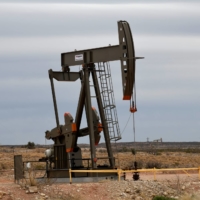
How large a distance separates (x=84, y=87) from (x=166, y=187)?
4570 mm

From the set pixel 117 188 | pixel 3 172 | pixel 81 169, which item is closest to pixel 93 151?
pixel 81 169

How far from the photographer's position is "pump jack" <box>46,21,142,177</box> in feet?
71.9

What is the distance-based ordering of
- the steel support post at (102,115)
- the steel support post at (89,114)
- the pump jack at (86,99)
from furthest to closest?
the steel support post at (102,115)
the steel support post at (89,114)
the pump jack at (86,99)

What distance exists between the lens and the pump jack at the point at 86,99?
862 inches

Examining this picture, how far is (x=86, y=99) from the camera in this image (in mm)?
23219

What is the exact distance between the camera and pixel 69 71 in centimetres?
2477

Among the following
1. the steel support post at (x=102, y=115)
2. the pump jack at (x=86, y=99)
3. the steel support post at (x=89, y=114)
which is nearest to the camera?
the pump jack at (x=86, y=99)

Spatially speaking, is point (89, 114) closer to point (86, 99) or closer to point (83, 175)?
point (86, 99)

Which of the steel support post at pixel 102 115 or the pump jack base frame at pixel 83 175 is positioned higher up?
the steel support post at pixel 102 115

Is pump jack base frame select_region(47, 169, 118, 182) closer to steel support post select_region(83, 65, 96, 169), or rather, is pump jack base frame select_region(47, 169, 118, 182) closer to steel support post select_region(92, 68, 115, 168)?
steel support post select_region(83, 65, 96, 169)

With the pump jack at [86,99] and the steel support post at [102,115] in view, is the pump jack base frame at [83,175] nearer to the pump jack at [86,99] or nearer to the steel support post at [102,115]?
the pump jack at [86,99]

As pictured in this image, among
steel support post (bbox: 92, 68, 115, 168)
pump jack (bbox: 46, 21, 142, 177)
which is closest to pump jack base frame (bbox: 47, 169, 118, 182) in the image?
pump jack (bbox: 46, 21, 142, 177)

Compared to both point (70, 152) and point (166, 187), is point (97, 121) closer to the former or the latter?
point (70, 152)

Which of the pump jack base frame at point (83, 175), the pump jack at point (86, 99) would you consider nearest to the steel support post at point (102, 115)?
the pump jack at point (86, 99)
